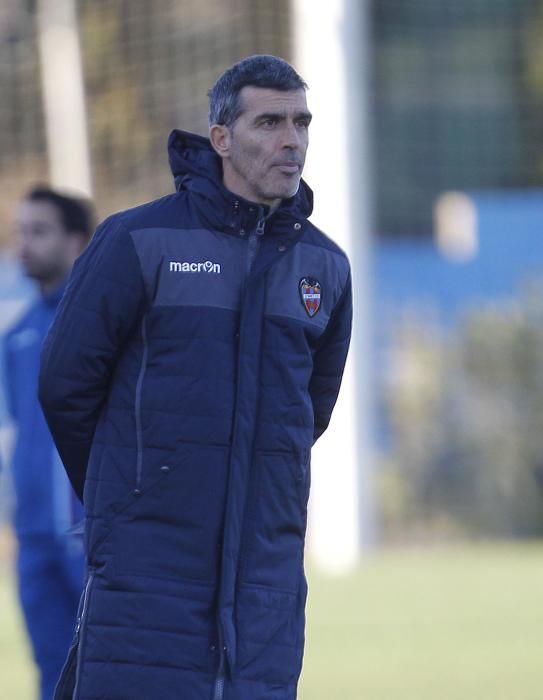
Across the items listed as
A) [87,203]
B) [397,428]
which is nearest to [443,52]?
[397,428]

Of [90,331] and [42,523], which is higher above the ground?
[90,331]

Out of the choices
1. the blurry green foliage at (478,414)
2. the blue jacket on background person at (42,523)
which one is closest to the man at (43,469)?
the blue jacket on background person at (42,523)

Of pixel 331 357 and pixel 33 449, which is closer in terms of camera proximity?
pixel 331 357

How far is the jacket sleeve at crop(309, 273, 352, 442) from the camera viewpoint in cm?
467

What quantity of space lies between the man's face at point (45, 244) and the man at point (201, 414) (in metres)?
2.29

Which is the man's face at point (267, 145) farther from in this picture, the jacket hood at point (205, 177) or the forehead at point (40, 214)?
the forehead at point (40, 214)

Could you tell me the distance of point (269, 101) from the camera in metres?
4.41

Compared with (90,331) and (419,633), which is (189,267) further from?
(419,633)

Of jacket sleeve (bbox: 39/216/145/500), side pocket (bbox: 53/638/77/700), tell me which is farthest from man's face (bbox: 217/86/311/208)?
side pocket (bbox: 53/638/77/700)

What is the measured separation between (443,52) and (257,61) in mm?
16433

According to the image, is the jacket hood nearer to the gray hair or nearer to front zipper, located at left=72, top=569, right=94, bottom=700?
the gray hair

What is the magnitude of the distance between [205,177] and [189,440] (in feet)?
2.16

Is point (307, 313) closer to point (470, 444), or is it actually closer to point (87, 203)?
point (87, 203)

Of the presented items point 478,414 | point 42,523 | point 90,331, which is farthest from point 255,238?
point 478,414
